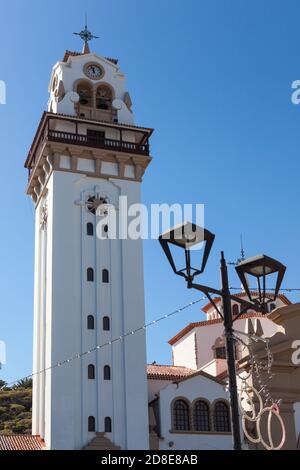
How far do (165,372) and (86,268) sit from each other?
7800 millimetres

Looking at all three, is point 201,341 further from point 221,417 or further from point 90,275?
point 90,275

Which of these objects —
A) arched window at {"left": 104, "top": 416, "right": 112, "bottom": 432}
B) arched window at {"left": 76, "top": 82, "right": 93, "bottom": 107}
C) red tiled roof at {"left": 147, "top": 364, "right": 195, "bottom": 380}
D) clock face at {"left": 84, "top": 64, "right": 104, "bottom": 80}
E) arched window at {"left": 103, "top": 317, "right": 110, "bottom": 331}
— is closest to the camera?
arched window at {"left": 104, "top": 416, "right": 112, "bottom": 432}

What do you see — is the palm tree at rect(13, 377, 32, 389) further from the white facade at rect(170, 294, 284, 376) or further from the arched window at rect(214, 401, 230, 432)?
the arched window at rect(214, 401, 230, 432)

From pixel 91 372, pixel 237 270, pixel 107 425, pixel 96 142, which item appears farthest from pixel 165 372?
pixel 237 270

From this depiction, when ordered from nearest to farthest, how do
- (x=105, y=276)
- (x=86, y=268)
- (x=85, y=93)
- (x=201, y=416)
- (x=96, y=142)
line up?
(x=201, y=416) < (x=86, y=268) < (x=105, y=276) < (x=96, y=142) < (x=85, y=93)

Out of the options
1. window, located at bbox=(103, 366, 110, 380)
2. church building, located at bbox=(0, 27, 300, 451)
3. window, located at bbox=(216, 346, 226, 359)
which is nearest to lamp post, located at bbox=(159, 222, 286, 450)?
church building, located at bbox=(0, 27, 300, 451)

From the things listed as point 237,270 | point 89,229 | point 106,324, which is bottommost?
point 237,270

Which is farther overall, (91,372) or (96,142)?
(96,142)

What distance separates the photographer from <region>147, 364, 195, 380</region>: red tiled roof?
38750 millimetres

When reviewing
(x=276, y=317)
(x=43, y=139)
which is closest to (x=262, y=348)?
(x=276, y=317)

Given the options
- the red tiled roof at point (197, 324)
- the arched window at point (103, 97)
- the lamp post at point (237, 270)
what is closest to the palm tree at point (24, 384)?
the red tiled roof at point (197, 324)

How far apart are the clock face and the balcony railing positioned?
515 centimetres

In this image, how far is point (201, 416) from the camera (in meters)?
36.0

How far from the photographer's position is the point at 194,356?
45.5 meters
